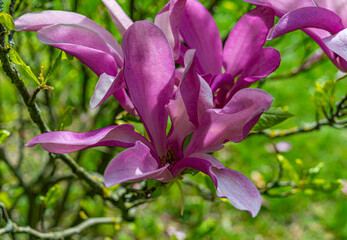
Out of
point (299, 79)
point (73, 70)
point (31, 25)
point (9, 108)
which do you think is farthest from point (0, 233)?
point (299, 79)

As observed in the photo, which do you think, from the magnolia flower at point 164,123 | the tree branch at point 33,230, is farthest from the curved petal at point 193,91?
the tree branch at point 33,230

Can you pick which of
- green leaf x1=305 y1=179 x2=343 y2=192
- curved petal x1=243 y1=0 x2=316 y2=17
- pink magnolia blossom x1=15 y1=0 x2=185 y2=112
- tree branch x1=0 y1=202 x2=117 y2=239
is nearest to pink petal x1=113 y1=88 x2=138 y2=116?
pink magnolia blossom x1=15 y1=0 x2=185 y2=112

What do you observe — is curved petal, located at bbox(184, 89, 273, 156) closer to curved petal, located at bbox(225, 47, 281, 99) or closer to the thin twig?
curved petal, located at bbox(225, 47, 281, 99)

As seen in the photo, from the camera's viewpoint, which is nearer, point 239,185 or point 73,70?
point 239,185

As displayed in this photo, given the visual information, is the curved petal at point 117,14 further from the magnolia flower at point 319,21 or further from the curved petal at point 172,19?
the magnolia flower at point 319,21

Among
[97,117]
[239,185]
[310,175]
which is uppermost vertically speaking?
[239,185]

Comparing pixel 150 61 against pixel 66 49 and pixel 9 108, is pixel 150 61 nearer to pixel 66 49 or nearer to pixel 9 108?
pixel 66 49
